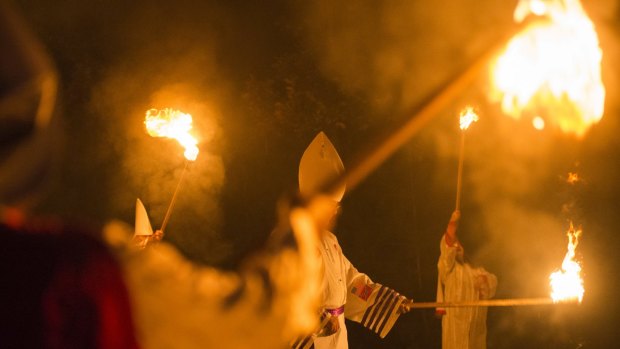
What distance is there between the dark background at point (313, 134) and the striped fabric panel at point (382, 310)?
2.40 m

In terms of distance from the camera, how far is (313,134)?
24.6ft

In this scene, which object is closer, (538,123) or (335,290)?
(335,290)

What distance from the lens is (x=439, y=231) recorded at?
7.09 meters

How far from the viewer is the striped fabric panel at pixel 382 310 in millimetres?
4723

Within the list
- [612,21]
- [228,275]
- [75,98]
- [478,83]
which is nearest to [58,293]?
[228,275]

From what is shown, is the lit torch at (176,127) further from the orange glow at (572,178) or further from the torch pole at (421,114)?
the orange glow at (572,178)

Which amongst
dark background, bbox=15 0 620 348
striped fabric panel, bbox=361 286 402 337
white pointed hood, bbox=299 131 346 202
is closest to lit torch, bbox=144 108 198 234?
dark background, bbox=15 0 620 348

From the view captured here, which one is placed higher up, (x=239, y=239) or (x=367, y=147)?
(x=239, y=239)

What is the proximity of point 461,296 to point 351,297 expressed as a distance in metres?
1.46

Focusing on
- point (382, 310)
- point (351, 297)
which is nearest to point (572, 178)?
point (382, 310)

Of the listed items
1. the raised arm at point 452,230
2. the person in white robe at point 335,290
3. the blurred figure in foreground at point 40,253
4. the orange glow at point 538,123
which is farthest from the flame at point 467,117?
the blurred figure in foreground at point 40,253

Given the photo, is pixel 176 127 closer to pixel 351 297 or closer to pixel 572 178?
pixel 351 297

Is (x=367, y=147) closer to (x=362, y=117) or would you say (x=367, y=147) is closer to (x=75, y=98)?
(x=362, y=117)

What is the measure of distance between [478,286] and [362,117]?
9.69 feet
